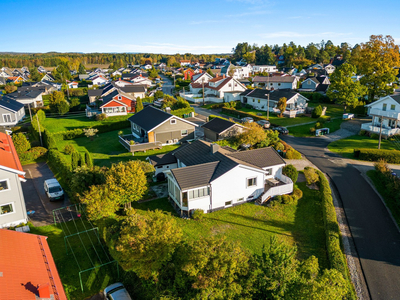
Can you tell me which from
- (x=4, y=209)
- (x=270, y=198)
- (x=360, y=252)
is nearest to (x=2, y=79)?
(x=4, y=209)

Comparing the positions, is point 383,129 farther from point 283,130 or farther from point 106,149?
point 106,149

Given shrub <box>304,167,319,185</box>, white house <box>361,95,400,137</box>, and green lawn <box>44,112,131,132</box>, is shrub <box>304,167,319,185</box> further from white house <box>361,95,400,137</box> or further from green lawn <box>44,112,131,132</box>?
green lawn <box>44,112,131,132</box>

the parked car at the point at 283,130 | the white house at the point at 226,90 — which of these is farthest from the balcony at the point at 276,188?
the white house at the point at 226,90

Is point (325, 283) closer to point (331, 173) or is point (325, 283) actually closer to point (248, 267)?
point (248, 267)

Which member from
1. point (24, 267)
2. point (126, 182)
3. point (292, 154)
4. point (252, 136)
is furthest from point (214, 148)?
point (24, 267)

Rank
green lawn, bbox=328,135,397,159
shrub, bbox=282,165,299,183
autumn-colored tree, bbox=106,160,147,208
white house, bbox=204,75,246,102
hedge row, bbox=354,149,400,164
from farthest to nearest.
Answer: white house, bbox=204,75,246,102 → green lawn, bbox=328,135,397,159 → hedge row, bbox=354,149,400,164 → shrub, bbox=282,165,299,183 → autumn-colored tree, bbox=106,160,147,208

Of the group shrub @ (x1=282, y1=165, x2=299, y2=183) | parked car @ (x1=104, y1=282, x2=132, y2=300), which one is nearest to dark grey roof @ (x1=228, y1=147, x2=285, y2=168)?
shrub @ (x1=282, y1=165, x2=299, y2=183)
